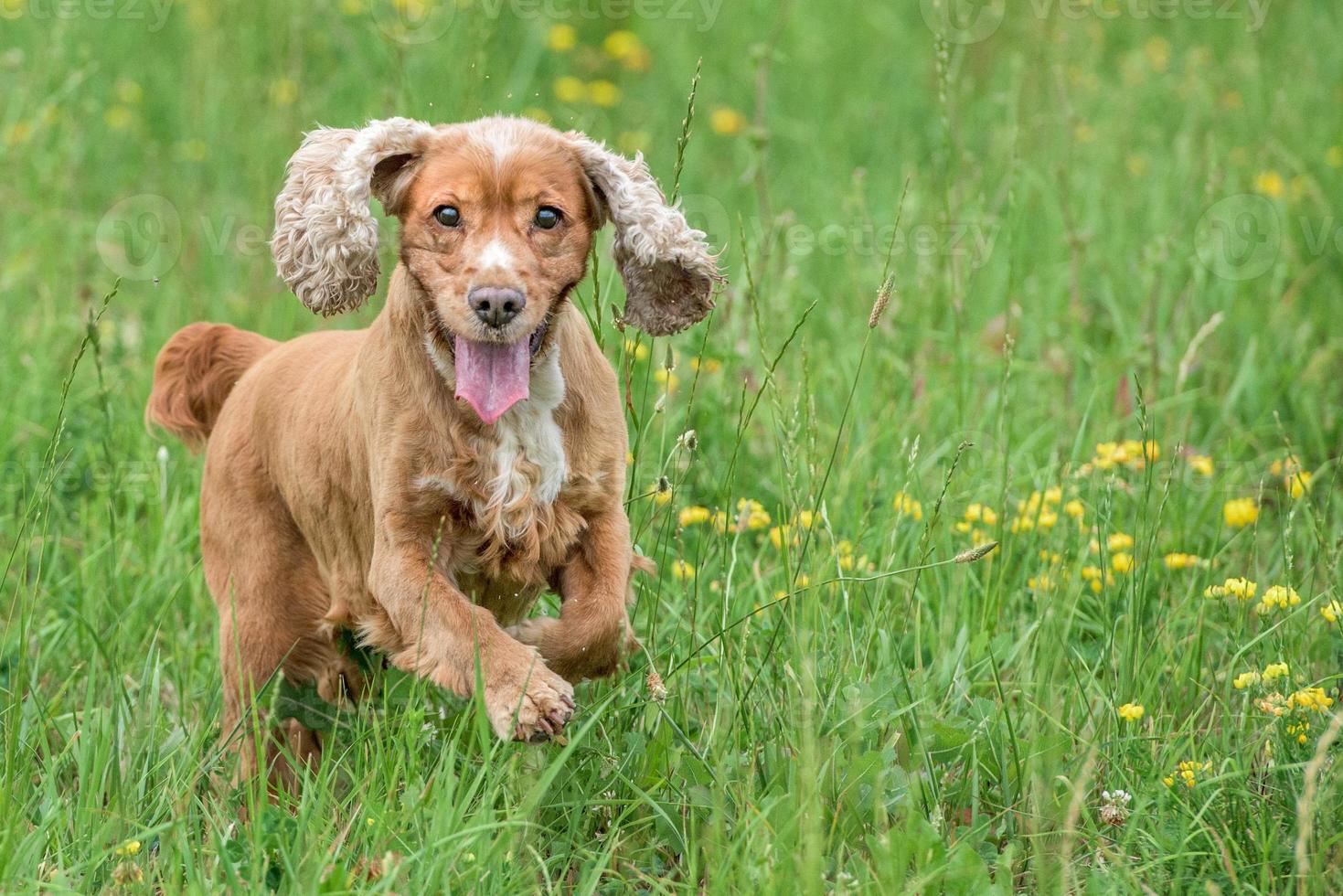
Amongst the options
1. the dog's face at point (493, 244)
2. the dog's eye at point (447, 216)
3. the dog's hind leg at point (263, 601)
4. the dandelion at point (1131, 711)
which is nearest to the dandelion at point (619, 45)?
the dog's hind leg at point (263, 601)

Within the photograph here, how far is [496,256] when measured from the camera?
8.69 feet

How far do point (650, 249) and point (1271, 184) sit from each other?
407cm

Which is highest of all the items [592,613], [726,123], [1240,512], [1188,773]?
[726,123]

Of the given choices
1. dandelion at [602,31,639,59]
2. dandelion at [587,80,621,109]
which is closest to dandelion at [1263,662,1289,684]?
dandelion at [587,80,621,109]

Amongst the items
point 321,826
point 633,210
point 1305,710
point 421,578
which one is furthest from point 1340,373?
point 321,826

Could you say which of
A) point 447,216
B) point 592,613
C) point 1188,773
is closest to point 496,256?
point 447,216

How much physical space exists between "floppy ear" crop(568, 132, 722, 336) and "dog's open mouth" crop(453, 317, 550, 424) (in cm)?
29

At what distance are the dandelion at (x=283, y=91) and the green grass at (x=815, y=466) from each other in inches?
1.5

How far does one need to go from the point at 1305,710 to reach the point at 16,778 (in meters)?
2.24

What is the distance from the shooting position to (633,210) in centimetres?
282

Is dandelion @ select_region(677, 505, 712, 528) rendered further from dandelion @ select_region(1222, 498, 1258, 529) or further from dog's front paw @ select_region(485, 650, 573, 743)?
dandelion @ select_region(1222, 498, 1258, 529)

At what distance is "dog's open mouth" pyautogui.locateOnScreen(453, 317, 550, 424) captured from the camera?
2.69m

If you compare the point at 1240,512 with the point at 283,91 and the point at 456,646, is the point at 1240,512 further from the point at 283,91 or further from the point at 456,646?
the point at 283,91

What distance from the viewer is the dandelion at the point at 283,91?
551 centimetres
